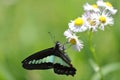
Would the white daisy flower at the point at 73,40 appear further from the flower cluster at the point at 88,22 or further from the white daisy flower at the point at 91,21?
the white daisy flower at the point at 91,21

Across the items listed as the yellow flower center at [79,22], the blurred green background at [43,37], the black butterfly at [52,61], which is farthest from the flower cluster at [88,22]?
the blurred green background at [43,37]

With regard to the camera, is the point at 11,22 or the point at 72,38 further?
the point at 11,22

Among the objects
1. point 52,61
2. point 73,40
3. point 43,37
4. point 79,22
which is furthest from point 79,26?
point 43,37

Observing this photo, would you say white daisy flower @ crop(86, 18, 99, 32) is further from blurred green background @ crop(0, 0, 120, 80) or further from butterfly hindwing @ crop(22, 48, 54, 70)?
blurred green background @ crop(0, 0, 120, 80)

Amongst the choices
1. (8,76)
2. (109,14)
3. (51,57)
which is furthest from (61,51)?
(8,76)

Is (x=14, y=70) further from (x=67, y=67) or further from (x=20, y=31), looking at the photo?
(x=67, y=67)

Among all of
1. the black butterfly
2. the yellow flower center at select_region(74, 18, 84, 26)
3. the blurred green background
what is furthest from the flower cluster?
the blurred green background
